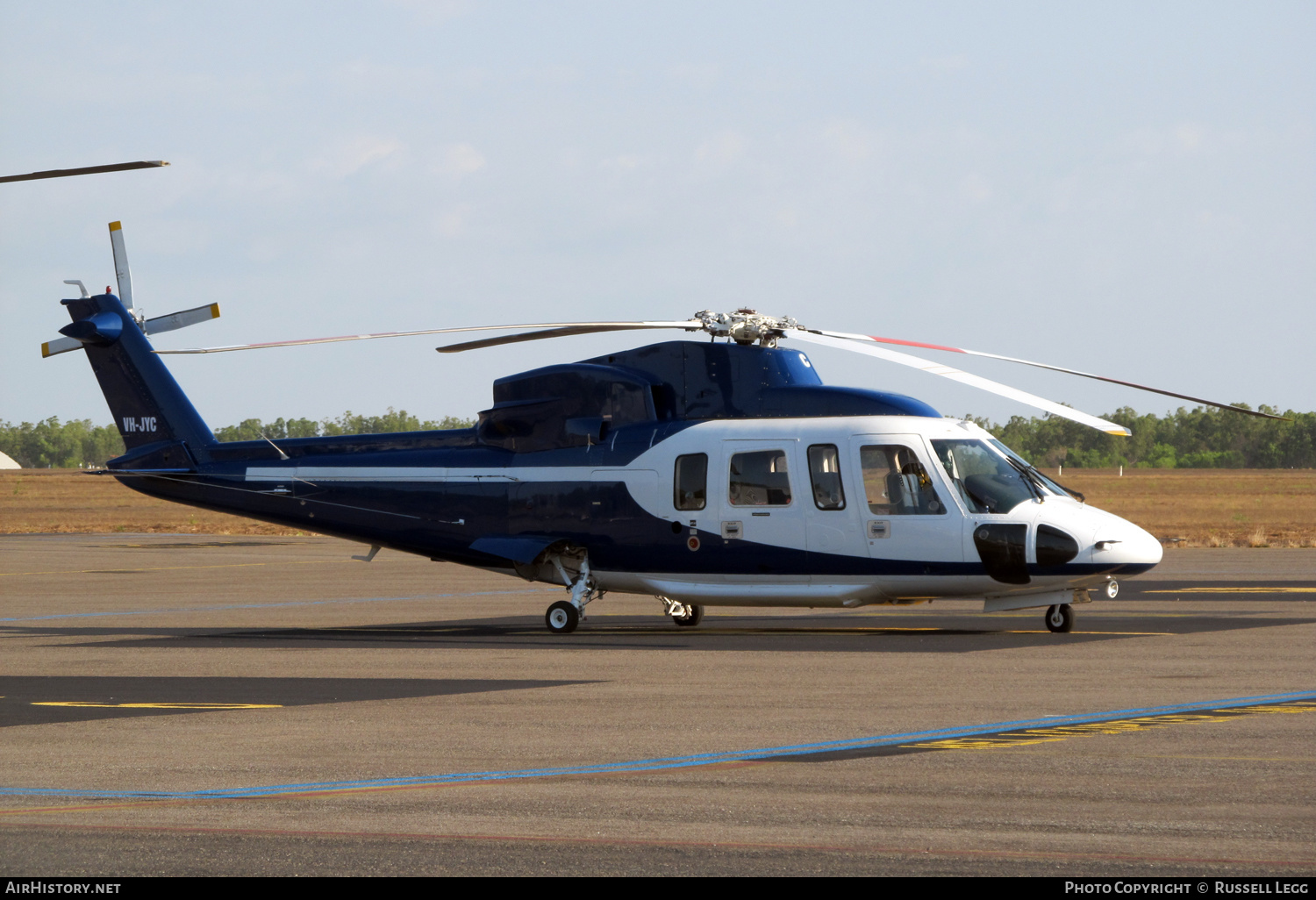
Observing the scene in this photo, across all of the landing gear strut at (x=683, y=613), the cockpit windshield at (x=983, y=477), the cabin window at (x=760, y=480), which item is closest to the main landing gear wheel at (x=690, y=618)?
the landing gear strut at (x=683, y=613)

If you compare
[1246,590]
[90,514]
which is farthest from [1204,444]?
[1246,590]

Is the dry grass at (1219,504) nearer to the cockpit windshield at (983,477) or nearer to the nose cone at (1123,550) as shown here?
the nose cone at (1123,550)

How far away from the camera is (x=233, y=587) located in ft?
110

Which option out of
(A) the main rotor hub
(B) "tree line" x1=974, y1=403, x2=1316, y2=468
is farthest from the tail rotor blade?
(B) "tree line" x1=974, y1=403, x2=1316, y2=468

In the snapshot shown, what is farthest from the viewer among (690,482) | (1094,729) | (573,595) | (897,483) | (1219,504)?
(1219,504)

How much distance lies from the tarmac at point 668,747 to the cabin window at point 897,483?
5.92 feet

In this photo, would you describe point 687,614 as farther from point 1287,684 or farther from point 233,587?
point 233,587

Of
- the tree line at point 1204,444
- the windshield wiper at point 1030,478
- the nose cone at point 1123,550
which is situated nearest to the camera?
the nose cone at point 1123,550

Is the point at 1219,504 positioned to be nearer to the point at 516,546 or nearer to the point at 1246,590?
the point at 1246,590

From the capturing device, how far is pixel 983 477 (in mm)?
20375

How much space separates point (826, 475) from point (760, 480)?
3.19ft

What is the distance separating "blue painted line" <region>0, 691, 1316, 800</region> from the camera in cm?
990

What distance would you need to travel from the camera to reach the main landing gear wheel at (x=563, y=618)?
22.2 metres

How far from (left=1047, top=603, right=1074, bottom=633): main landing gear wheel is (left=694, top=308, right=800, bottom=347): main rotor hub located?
17.9 feet
